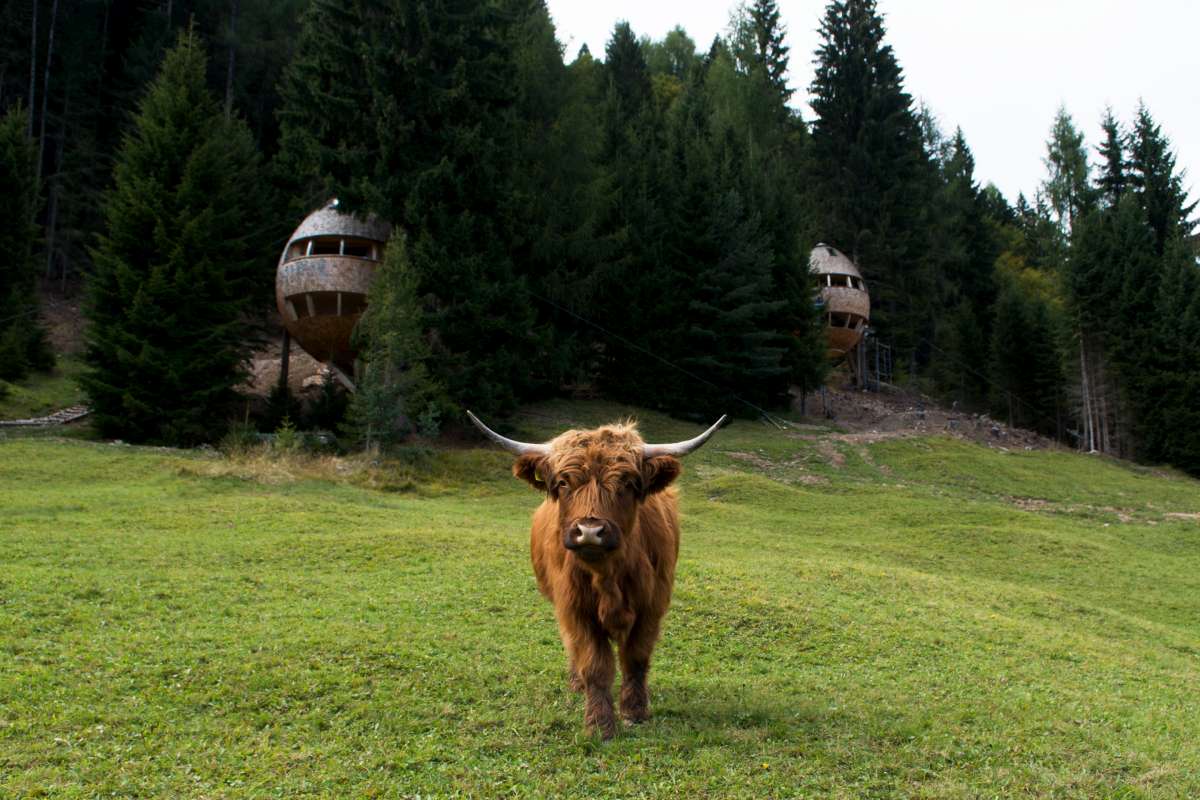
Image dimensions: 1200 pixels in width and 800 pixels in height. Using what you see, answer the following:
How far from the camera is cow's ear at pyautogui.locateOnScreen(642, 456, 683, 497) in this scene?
607 cm

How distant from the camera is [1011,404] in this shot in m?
48.9

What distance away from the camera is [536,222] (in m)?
32.5

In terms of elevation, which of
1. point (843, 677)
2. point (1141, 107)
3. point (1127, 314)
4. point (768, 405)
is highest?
point (1141, 107)

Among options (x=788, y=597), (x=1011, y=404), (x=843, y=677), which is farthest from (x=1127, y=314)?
(x=843, y=677)

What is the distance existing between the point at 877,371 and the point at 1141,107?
18.1 m

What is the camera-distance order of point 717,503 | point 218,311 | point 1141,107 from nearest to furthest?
point 717,503
point 218,311
point 1141,107

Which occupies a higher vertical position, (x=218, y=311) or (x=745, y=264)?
(x=745, y=264)

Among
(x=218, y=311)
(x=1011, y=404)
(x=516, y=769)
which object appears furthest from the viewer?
(x=1011, y=404)

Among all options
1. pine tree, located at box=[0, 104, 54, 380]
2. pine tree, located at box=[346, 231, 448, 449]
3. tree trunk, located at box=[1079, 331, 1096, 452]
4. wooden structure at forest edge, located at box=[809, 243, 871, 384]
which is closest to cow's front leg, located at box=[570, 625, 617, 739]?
pine tree, located at box=[346, 231, 448, 449]

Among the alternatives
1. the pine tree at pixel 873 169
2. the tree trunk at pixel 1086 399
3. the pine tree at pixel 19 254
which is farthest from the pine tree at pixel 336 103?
the tree trunk at pixel 1086 399

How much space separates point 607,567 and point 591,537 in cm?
58

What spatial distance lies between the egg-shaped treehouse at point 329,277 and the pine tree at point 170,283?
148cm

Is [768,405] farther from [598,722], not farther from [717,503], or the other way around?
[598,722]

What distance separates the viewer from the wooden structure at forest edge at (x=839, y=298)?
41.3 metres
